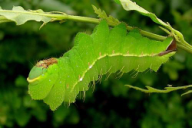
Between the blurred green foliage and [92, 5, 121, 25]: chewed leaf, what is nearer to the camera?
[92, 5, 121, 25]: chewed leaf

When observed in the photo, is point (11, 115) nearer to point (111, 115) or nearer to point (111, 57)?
point (111, 115)

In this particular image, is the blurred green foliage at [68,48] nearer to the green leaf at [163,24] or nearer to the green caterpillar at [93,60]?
the green caterpillar at [93,60]

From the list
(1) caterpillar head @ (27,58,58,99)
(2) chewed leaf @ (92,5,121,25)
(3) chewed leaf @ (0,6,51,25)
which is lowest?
(1) caterpillar head @ (27,58,58,99)

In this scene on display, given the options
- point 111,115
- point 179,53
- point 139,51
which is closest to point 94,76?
point 139,51

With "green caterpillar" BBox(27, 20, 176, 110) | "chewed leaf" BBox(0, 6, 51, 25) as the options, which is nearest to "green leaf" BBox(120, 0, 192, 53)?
"green caterpillar" BBox(27, 20, 176, 110)

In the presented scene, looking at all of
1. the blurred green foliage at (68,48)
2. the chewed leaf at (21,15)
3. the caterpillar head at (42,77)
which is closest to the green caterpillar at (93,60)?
the caterpillar head at (42,77)

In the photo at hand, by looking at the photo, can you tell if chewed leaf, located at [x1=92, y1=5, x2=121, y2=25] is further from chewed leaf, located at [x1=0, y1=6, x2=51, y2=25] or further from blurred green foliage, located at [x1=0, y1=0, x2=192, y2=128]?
blurred green foliage, located at [x1=0, y1=0, x2=192, y2=128]
